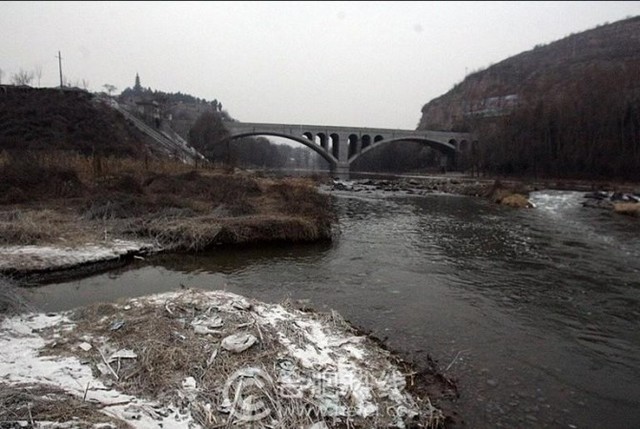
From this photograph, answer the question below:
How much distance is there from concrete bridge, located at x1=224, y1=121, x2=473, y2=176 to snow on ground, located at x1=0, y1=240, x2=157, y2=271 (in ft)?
208

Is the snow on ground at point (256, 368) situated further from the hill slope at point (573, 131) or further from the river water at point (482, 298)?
the hill slope at point (573, 131)

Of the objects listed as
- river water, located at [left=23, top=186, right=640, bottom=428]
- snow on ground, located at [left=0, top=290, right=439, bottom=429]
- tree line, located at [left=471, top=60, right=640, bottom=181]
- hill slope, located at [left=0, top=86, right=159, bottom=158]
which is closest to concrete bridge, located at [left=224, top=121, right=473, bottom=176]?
tree line, located at [left=471, top=60, right=640, bottom=181]

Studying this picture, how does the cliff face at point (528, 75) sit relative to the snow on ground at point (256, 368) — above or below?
above

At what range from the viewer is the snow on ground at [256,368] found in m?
4.09

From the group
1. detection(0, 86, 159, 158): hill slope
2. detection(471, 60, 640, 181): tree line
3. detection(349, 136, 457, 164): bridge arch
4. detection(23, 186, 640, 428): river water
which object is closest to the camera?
detection(23, 186, 640, 428): river water

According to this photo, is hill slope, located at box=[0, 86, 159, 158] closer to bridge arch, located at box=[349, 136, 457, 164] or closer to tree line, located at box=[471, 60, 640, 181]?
bridge arch, located at box=[349, 136, 457, 164]

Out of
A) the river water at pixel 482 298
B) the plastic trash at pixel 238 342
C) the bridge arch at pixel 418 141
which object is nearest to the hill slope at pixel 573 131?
the bridge arch at pixel 418 141

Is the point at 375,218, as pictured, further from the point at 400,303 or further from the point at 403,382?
the point at 403,382

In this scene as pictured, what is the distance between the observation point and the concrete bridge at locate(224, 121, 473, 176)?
7512 centimetres

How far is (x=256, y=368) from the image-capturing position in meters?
4.71

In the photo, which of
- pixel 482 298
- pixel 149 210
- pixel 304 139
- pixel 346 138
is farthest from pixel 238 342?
pixel 346 138

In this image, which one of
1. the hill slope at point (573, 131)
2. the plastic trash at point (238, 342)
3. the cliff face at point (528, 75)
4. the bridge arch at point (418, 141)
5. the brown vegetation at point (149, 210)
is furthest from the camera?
the cliff face at point (528, 75)

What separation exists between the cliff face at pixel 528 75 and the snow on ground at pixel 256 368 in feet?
323

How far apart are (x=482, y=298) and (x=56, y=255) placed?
34.7 ft
